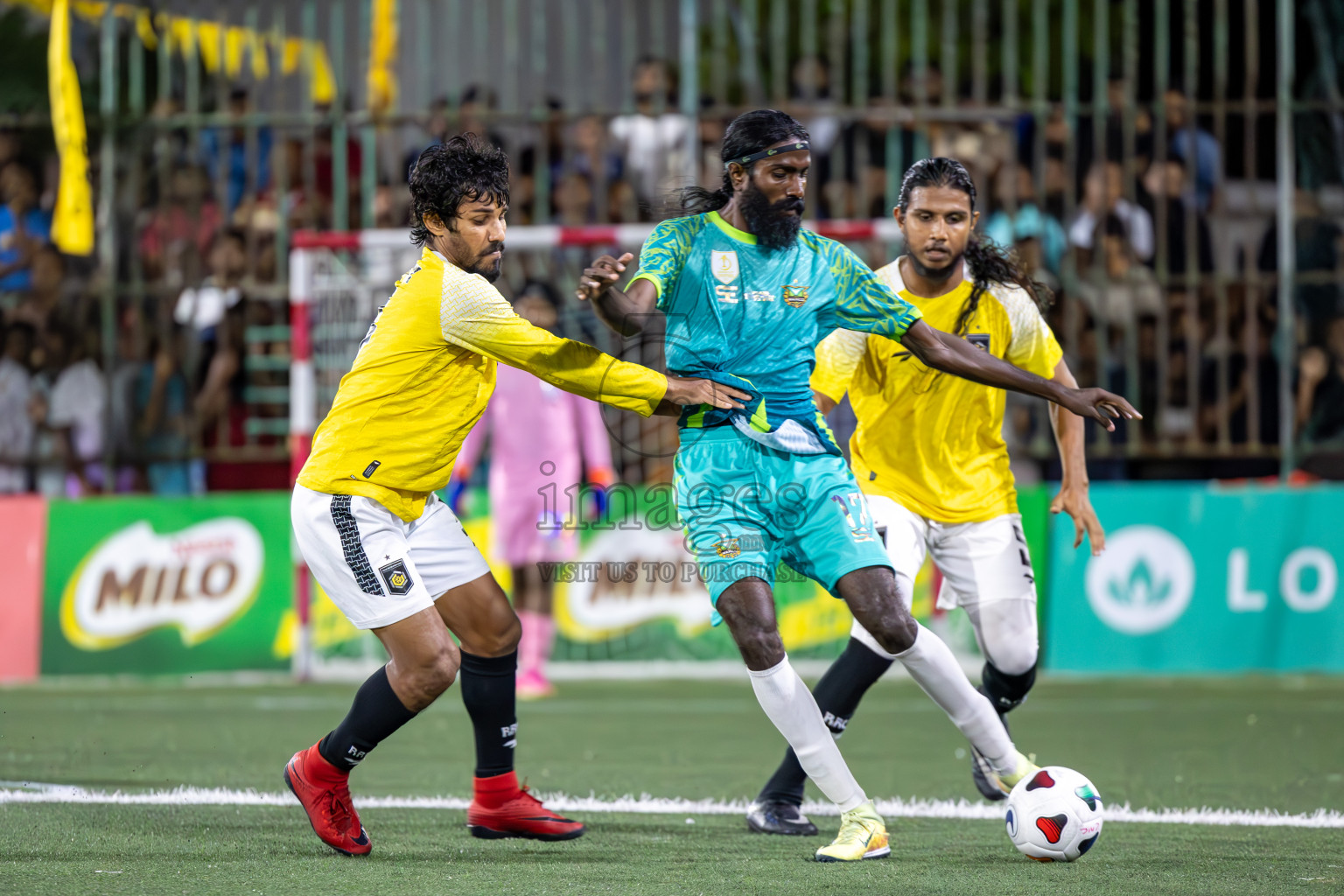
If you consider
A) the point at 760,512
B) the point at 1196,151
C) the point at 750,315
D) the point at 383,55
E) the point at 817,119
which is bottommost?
the point at 760,512

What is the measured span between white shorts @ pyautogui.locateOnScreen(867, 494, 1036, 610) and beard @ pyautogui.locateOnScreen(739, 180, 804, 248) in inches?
47.8

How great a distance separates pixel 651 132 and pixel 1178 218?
3661 mm

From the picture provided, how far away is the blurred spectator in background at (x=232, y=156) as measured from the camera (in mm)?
12180

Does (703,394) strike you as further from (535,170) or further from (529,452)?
(535,170)

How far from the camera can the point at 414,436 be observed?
533 cm

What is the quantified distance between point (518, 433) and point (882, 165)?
3384mm

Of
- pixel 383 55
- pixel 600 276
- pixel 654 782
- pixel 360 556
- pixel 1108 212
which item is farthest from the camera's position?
pixel 383 55

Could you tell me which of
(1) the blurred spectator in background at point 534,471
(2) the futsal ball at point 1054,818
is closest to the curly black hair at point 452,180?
(2) the futsal ball at point 1054,818

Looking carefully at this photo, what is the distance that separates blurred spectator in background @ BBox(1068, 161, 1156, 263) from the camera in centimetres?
1167

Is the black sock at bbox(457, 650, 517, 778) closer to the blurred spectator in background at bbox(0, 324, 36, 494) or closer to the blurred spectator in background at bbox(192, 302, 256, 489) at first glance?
the blurred spectator in background at bbox(192, 302, 256, 489)

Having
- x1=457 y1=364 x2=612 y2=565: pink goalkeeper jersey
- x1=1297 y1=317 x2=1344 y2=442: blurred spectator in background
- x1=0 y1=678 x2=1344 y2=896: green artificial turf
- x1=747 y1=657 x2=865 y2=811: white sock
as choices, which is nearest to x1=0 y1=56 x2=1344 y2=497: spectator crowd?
x1=1297 y1=317 x2=1344 y2=442: blurred spectator in background

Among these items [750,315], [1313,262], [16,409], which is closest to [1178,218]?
[1313,262]

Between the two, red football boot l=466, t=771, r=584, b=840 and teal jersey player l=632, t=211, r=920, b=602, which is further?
red football boot l=466, t=771, r=584, b=840

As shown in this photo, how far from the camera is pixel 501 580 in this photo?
1097 cm
